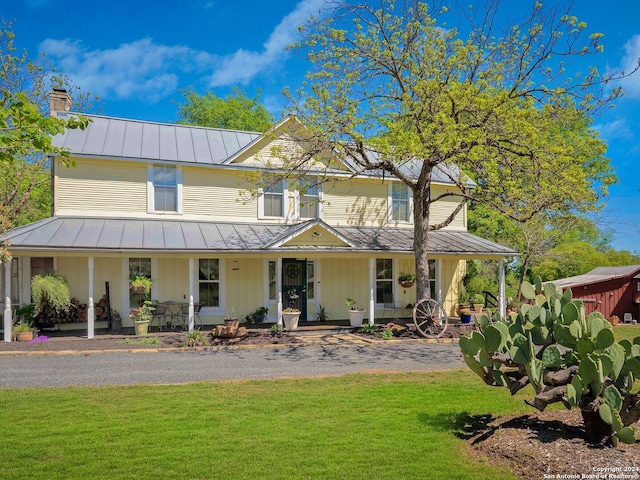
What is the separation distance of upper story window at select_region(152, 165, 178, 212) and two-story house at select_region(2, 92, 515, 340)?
35 millimetres

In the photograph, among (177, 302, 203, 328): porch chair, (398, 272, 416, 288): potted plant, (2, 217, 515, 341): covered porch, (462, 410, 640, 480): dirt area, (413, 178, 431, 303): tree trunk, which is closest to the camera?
(462, 410, 640, 480): dirt area

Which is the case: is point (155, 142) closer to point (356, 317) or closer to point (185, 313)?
point (185, 313)

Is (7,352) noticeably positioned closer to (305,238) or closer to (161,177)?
(161,177)

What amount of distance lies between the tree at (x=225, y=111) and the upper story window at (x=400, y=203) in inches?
Result: 836

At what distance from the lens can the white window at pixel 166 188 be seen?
15.8 m

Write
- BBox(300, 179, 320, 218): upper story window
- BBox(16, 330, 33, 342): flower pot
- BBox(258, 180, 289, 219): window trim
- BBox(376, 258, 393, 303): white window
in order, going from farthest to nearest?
BBox(376, 258, 393, 303): white window, BBox(300, 179, 320, 218): upper story window, BBox(258, 180, 289, 219): window trim, BBox(16, 330, 33, 342): flower pot

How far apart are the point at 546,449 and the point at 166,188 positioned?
14.1 meters

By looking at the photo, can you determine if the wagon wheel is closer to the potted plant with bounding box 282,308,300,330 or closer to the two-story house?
the two-story house

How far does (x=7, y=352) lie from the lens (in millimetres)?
11031

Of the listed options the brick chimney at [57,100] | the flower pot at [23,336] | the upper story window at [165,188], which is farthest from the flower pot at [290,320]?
the brick chimney at [57,100]

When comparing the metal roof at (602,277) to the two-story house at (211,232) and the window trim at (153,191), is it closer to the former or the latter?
the two-story house at (211,232)

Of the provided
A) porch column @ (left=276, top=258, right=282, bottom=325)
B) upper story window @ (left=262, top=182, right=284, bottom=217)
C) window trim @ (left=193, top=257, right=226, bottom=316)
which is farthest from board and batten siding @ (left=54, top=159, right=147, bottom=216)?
porch column @ (left=276, top=258, right=282, bottom=325)

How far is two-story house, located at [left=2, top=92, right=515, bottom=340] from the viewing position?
14000mm

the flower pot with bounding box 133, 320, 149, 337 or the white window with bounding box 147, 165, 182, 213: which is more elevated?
the white window with bounding box 147, 165, 182, 213
